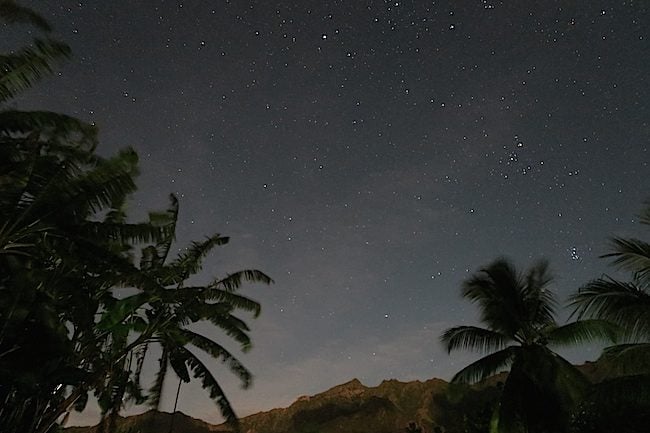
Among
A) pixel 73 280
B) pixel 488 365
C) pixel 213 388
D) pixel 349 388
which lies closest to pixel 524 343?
pixel 488 365

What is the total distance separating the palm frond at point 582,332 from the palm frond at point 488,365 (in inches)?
47.8

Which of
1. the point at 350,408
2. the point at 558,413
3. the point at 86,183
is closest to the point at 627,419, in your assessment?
the point at 558,413

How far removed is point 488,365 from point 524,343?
1269mm

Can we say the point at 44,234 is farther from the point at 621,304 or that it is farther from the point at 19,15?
the point at 621,304

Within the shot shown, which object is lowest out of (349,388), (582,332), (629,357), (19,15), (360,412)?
(629,357)

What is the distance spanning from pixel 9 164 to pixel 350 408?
71.8 metres

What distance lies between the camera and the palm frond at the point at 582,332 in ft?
43.0

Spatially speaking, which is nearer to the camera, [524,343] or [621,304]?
[621,304]

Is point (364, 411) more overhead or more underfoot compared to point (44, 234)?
more overhead

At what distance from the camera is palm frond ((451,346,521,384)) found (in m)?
14.5

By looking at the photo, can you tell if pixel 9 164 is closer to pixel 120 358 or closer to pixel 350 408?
pixel 120 358

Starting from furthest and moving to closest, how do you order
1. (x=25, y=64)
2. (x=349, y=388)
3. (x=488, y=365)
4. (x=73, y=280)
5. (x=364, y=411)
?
(x=349, y=388) → (x=364, y=411) → (x=488, y=365) → (x=73, y=280) → (x=25, y=64)

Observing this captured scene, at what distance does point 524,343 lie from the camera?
1461 cm

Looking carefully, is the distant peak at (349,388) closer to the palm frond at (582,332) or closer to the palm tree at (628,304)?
the palm frond at (582,332)
